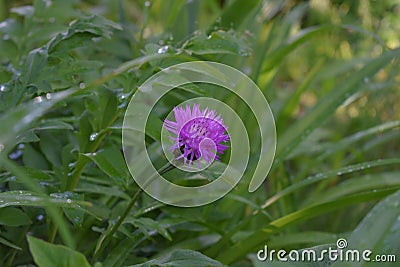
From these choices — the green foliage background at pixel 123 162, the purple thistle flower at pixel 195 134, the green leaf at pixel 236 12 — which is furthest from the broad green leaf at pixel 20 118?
the green leaf at pixel 236 12

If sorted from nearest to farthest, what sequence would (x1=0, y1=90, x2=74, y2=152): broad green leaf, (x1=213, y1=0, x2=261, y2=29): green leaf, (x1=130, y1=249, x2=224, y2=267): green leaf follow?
(x1=0, y1=90, x2=74, y2=152): broad green leaf → (x1=130, y1=249, x2=224, y2=267): green leaf → (x1=213, y1=0, x2=261, y2=29): green leaf

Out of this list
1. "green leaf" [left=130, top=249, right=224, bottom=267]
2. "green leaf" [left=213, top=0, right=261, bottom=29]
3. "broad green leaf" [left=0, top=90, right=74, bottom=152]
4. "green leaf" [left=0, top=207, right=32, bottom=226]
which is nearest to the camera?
"broad green leaf" [left=0, top=90, right=74, bottom=152]

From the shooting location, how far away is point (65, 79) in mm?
771

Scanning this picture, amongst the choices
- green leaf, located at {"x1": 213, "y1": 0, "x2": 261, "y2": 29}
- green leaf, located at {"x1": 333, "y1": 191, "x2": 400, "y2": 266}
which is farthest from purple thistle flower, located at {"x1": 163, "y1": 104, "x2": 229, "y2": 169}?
green leaf, located at {"x1": 213, "y1": 0, "x2": 261, "y2": 29}

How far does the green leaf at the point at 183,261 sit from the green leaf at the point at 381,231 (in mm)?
150

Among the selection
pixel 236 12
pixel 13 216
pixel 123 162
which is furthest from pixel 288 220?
pixel 236 12

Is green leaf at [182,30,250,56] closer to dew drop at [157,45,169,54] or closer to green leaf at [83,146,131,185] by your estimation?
dew drop at [157,45,169,54]

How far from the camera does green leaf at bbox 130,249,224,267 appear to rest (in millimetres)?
575

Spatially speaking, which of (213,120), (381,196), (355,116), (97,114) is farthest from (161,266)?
(355,116)

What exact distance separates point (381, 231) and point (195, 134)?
0.21 meters

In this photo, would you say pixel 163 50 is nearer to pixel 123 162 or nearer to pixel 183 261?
pixel 123 162

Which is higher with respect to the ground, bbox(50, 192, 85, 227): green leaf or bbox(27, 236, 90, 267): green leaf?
bbox(50, 192, 85, 227): green leaf

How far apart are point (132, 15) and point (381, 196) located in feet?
4.02

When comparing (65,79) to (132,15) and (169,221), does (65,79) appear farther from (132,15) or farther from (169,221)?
(132,15)
